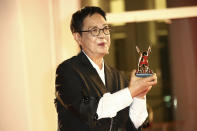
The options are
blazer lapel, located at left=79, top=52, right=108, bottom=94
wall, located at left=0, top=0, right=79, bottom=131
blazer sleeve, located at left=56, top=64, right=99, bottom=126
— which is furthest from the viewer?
wall, located at left=0, top=0, right=79, bottom=131

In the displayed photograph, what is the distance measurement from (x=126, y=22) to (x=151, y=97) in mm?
845

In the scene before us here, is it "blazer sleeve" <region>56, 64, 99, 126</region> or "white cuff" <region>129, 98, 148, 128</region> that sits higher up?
"blazer sleeve" <region>56, 64, 99, 126</region>

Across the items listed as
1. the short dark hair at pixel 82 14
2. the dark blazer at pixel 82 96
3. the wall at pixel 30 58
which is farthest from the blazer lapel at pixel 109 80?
Result: the wall at pixel 30 58

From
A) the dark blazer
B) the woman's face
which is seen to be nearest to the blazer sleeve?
the dark blazer

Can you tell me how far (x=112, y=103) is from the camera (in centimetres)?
180

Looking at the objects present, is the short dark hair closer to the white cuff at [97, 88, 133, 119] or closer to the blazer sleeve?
the blazer sleeve

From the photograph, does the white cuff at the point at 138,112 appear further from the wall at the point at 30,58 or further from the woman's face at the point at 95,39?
the wall at the point at 30,58

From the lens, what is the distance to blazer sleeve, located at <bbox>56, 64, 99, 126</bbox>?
5.82ft

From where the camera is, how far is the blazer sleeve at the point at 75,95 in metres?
1.78

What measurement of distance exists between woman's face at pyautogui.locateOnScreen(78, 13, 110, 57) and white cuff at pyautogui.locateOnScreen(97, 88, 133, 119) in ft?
0.83

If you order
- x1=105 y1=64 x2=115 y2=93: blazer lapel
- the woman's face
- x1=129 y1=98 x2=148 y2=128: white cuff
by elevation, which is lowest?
x1=129 y1=98 x2=148 y2=128: white cuff

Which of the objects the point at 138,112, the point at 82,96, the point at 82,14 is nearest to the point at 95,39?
the point at 82,14

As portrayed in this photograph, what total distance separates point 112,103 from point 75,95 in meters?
0.18

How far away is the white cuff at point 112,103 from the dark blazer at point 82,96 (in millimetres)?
29
